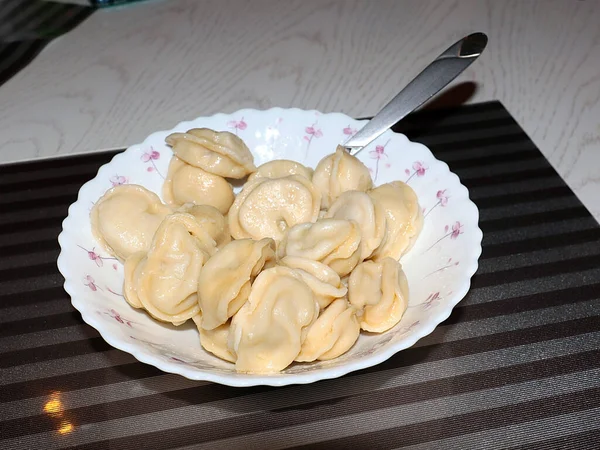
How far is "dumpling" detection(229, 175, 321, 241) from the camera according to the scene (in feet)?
2.99

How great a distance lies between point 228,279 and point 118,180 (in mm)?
325

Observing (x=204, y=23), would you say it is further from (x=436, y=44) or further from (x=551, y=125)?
(x=551, y=125)

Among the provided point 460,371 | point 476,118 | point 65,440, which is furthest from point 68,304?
point 476,118

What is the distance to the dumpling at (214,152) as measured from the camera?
0.98 m

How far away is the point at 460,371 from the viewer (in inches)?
33.7

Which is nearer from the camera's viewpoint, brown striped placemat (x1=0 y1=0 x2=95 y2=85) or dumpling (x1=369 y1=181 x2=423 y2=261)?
dumpling (x1=369 y1=181 x2=423 y2=261)

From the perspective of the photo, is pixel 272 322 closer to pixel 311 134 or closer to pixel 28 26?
pixel 311 134

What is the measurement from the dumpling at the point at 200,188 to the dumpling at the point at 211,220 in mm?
42

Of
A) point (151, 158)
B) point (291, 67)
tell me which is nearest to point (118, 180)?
point (151, 158)

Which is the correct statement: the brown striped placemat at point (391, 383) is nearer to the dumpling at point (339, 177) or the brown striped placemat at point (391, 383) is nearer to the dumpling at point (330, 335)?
the dumpling at point (330, 335)

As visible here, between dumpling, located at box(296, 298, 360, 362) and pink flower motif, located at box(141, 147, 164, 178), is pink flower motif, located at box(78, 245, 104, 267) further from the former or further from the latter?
Result: dumpling, located at box(296, 298, 360, 362)

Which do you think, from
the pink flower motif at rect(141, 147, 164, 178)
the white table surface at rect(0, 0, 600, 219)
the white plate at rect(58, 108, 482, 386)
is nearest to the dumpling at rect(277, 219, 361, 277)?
the white plate at rect(58, 108, 482, 386)

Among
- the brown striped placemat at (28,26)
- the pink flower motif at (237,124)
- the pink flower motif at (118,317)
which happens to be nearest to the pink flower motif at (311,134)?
the pink flower motif at (237,124)

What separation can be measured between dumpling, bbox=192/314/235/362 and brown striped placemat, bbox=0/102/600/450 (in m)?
0.06
